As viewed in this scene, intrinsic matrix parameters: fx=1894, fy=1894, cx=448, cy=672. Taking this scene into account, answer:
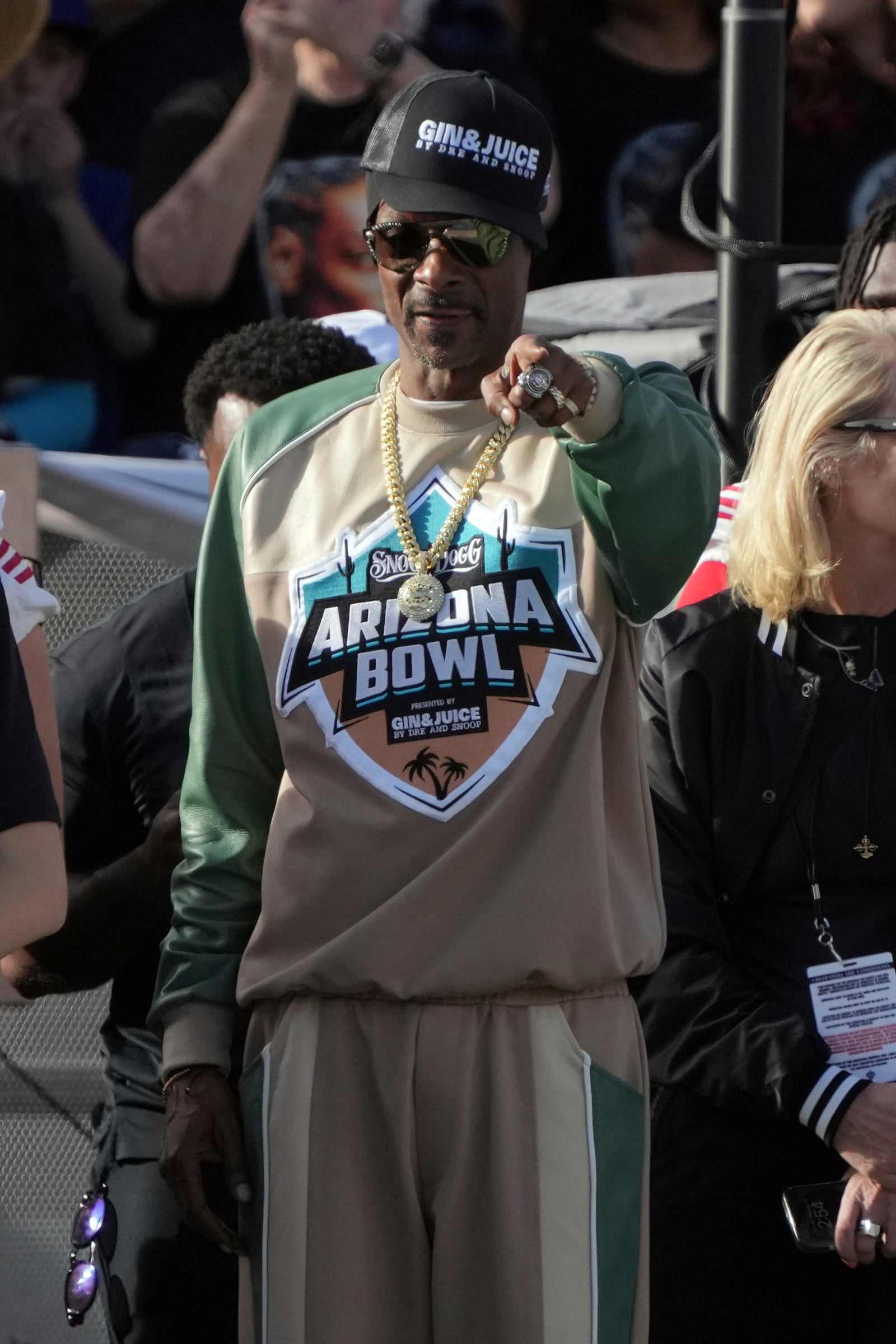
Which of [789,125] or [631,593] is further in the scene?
[789,125]

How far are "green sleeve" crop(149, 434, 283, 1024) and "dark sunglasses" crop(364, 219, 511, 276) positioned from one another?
0.33 metres

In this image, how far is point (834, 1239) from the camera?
228 centimetres

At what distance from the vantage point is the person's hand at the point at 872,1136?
90.0 inches

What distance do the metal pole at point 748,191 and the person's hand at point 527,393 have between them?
148cm

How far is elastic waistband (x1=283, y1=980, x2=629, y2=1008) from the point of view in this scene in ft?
6.73

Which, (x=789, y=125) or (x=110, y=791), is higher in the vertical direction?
(x=789, y=125)

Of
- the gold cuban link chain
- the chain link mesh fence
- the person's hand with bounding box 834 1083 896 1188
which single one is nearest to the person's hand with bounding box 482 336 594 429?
the gold cuban link chain

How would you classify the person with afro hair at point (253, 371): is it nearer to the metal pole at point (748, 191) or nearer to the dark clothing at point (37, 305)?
the metal pole at point (748, 191)

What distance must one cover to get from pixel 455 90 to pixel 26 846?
40.5 inches

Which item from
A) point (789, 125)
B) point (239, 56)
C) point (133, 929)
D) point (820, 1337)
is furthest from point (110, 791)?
point (789, 125)

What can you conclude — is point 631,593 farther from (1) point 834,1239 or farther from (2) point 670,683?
(1) point 834,1239

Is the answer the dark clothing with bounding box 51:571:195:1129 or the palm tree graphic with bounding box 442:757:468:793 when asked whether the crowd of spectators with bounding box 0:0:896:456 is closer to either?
the dark clothing with bounding box 51:571:195:1129

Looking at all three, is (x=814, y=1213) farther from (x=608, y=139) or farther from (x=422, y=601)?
(x=608, y=139)

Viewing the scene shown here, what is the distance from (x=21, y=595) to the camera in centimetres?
256
